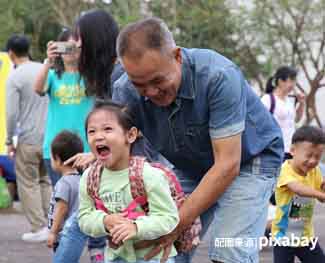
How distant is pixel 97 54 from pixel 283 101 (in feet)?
15.9

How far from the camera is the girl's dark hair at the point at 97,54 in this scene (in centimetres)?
552

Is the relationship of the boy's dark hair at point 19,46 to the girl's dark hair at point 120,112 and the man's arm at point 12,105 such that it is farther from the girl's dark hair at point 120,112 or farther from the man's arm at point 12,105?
the girl's dark hair at point 120,112

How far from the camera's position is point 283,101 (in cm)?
1010

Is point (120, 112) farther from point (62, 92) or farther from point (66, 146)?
point (62, 92)

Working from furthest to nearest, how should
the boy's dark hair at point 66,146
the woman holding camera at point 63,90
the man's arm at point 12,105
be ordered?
the man's arm at point 12,105, the woman holding camera at point 63,90, the boy's dark hair at point 66,146

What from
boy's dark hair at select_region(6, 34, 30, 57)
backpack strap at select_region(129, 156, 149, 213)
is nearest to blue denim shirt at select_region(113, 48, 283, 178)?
backpack strap at select_region(129, 156, 149, 213)

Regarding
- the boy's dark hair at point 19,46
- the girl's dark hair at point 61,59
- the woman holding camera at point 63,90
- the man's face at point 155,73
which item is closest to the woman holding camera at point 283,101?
the boy's dark hair at point 19,46

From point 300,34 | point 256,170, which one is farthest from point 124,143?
point 300,34

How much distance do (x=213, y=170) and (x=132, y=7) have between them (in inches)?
561

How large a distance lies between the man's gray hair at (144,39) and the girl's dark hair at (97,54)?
5.23 feet

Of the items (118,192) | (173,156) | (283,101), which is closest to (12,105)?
(283,101)

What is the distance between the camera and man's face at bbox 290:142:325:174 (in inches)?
259

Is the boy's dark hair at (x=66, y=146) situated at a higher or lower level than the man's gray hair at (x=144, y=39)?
lower

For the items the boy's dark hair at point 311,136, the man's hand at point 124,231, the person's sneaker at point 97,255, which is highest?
the man's hand at point 124,231
